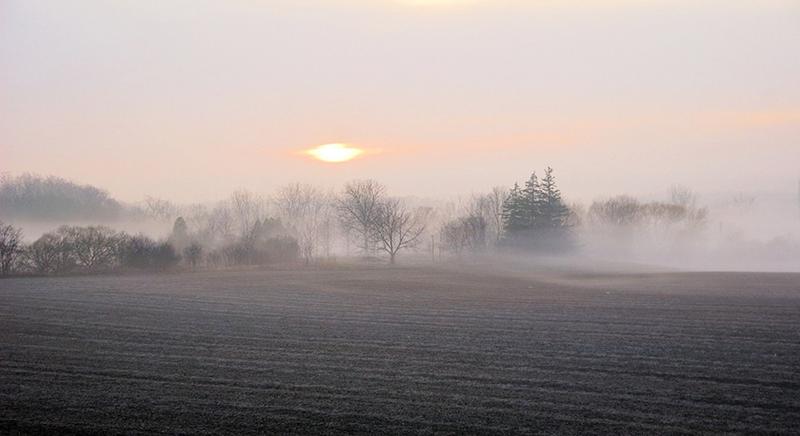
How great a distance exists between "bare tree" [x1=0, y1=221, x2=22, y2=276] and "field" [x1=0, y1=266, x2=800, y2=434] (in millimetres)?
21547

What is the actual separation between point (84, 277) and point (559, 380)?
40058 millimetres

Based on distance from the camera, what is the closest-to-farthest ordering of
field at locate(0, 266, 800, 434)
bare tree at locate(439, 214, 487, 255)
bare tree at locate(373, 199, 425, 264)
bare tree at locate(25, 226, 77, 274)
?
field at locate(0, 266, 800, 434) < bare tree at locate(25, 226, 77, 274) < bare tree at locate(373, 199, 425, 264) < bare tree at locate(439, 214, 487, 255)

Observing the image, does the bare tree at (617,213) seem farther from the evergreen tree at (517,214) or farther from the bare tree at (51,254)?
the bare tree at (51,254)

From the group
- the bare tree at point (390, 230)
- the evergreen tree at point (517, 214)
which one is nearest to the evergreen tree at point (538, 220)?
the evergreen tree at point (517, 214)

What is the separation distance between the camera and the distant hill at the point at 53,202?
68.2m

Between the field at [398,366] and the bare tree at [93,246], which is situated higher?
the bare tree at [93,246]

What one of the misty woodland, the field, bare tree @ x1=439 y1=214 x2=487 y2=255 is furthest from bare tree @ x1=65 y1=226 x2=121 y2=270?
bare tree @ x1=439 y1=214 x2=487 y2=255

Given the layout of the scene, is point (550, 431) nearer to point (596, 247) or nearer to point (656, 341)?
point (656, 341)

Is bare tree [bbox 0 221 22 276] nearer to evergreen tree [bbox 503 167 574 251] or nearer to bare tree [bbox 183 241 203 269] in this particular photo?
bare tree [bbox 183 241 203 269]

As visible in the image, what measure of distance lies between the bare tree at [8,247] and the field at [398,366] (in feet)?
70.7

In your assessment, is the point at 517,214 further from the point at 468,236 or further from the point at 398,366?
the point at 398,366

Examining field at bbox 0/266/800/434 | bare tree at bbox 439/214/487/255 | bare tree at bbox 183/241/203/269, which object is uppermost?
bare tree at bbox 439/214/487/255

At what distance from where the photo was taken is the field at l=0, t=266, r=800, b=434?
33.7ft

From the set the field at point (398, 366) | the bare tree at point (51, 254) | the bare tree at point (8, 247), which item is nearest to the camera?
the field at point (398, 366)
